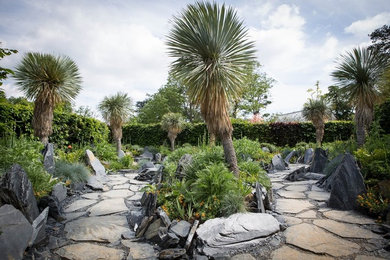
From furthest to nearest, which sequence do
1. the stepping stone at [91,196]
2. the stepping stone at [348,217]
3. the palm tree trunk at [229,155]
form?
the stepping stone at [91,196]
the palm tree trunk at [229,155]
the stepping stone at [348,217]

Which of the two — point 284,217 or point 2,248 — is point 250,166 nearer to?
point 284,217

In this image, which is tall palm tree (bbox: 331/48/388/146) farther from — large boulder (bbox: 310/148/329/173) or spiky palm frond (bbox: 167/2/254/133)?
spiky palm frond (bbox: 167/2/254/133)

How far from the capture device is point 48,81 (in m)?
6.06

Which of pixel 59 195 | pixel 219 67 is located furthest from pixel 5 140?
pixel 219 67

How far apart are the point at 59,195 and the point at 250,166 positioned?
3691 millimetres

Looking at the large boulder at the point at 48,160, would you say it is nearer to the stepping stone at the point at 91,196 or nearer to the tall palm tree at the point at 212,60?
the stepping stone at the point at 91,196

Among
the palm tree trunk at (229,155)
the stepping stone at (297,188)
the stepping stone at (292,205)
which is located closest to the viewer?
the stepping stone at (292,205)

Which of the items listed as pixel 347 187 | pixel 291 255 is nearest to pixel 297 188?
pixel 347 187

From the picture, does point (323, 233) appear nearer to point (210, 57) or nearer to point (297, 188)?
point (297, 188)

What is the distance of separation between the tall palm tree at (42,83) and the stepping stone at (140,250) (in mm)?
4870

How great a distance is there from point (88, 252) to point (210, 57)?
3379 mm

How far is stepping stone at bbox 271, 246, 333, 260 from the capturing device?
6.77ft

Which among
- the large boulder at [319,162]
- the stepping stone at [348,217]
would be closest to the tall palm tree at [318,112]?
the large boulder at [319,162]

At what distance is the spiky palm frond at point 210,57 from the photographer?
376cm
